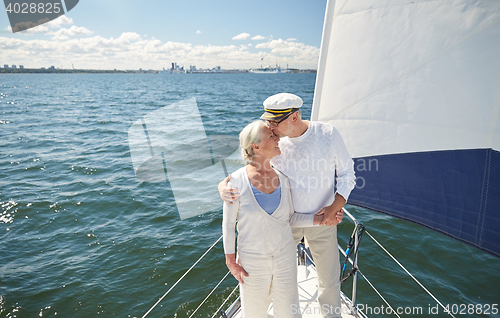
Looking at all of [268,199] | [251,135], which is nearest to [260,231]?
[268,199]

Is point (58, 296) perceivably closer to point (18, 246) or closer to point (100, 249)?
point (100, 249)

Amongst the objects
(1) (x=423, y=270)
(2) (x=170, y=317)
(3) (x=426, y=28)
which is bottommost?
(2) (x=170, y=317)

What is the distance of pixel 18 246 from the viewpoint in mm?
A: 5945

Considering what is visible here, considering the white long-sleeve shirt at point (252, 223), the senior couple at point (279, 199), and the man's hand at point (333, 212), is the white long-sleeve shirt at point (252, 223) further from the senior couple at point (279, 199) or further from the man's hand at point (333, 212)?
the man's hand at point (333, 212)

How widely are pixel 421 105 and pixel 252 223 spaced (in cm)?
175

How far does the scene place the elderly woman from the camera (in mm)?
1852

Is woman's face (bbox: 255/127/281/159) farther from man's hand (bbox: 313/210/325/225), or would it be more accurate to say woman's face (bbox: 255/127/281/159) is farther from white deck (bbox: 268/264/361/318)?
white deck (bbox: 268/264/361/318)

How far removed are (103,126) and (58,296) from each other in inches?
562

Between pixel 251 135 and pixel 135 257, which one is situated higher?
pixel 251 135

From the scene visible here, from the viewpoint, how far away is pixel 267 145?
72.9 inches

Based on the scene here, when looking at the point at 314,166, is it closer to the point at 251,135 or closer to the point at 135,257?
the point at 251,135

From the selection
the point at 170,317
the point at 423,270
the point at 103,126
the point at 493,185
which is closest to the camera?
the point at 493,185

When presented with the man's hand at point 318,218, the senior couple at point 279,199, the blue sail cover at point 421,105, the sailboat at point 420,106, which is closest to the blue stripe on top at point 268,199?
the senior couple at point 279,199

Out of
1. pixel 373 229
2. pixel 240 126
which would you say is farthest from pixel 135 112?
pixel 373 229
